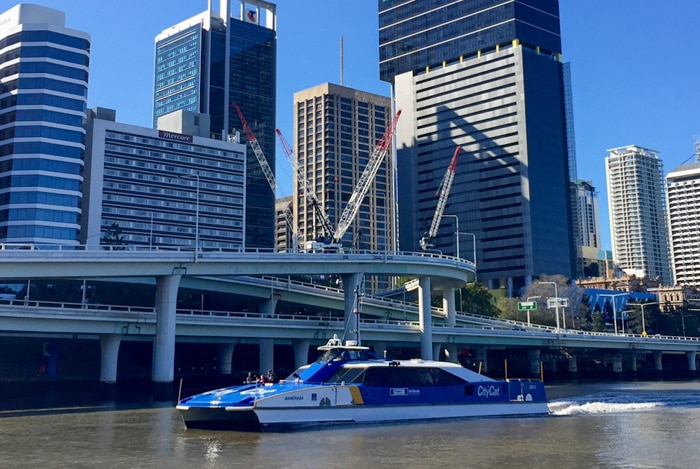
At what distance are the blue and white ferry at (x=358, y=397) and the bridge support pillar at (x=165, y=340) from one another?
91.6 ft

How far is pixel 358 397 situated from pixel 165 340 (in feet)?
109

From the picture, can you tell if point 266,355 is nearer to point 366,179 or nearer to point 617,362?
point 617,362

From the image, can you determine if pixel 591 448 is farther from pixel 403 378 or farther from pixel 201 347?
pixel 201 347

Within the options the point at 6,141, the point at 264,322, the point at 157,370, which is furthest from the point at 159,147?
the point at 157,370

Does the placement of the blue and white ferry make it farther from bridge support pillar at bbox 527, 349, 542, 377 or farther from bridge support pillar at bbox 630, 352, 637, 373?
bridge support pillar at bbox 630, 352, 637, 373

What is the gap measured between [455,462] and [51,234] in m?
117

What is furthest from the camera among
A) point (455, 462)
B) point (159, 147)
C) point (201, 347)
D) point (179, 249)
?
point (159, 147)

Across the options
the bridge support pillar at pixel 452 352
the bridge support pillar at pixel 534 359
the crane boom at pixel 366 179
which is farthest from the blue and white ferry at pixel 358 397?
the crane boom at pixel 366 179

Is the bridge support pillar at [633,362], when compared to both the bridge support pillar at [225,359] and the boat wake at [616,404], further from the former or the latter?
the bridge support pillar at [225,359]

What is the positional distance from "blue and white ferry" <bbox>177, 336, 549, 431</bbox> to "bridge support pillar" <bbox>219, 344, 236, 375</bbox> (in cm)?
5558

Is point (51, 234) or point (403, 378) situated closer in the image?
point (403, 378)

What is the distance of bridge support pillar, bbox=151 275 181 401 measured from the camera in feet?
220

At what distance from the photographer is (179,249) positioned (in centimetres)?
7450

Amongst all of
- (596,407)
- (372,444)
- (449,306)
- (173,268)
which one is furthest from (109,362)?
(449,306)
